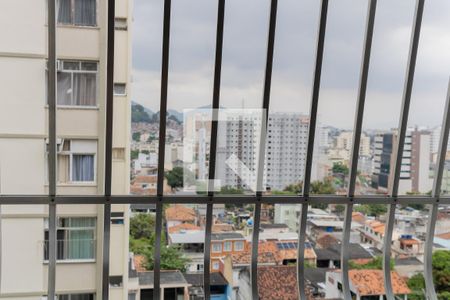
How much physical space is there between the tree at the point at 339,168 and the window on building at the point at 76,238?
2129 millimetres

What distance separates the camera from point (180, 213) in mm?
3900

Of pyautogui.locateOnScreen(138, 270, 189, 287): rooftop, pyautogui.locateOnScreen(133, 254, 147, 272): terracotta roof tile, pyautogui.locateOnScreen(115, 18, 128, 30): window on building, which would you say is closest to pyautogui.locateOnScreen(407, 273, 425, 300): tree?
pyautogui.locateOnScreen(138, 270, 189, 287): rooftop

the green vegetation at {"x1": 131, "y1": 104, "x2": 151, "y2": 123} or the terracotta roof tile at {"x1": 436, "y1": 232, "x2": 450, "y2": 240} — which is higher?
the green vegetation at {"x1": 131, "y1": 104, "x2": 151, "y2": 123}

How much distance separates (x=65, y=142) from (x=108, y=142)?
0.35 meters

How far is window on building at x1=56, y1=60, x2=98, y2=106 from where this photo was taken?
12.0ft

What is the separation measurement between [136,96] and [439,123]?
2728 millimetres

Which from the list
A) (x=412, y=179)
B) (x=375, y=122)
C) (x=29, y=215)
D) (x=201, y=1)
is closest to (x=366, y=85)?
(x=375, y=122)

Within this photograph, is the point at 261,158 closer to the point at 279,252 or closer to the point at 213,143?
the point at 213,143

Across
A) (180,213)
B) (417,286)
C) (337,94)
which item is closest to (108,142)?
(180,213)

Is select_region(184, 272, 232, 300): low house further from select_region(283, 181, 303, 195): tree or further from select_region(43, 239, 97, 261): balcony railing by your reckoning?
select_region(283, 181, 303, 195): tree

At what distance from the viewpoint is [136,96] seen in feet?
12.4

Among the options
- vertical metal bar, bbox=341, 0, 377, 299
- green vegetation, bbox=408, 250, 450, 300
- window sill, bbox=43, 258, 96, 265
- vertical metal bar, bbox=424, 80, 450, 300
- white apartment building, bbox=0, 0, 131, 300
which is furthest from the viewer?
green vegetation, bbox=408, 250, 450, 300

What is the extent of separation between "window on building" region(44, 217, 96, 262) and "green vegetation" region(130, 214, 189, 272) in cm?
34

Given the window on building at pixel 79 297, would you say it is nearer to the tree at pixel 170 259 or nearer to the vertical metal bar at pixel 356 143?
the tree at pixel 170 259
